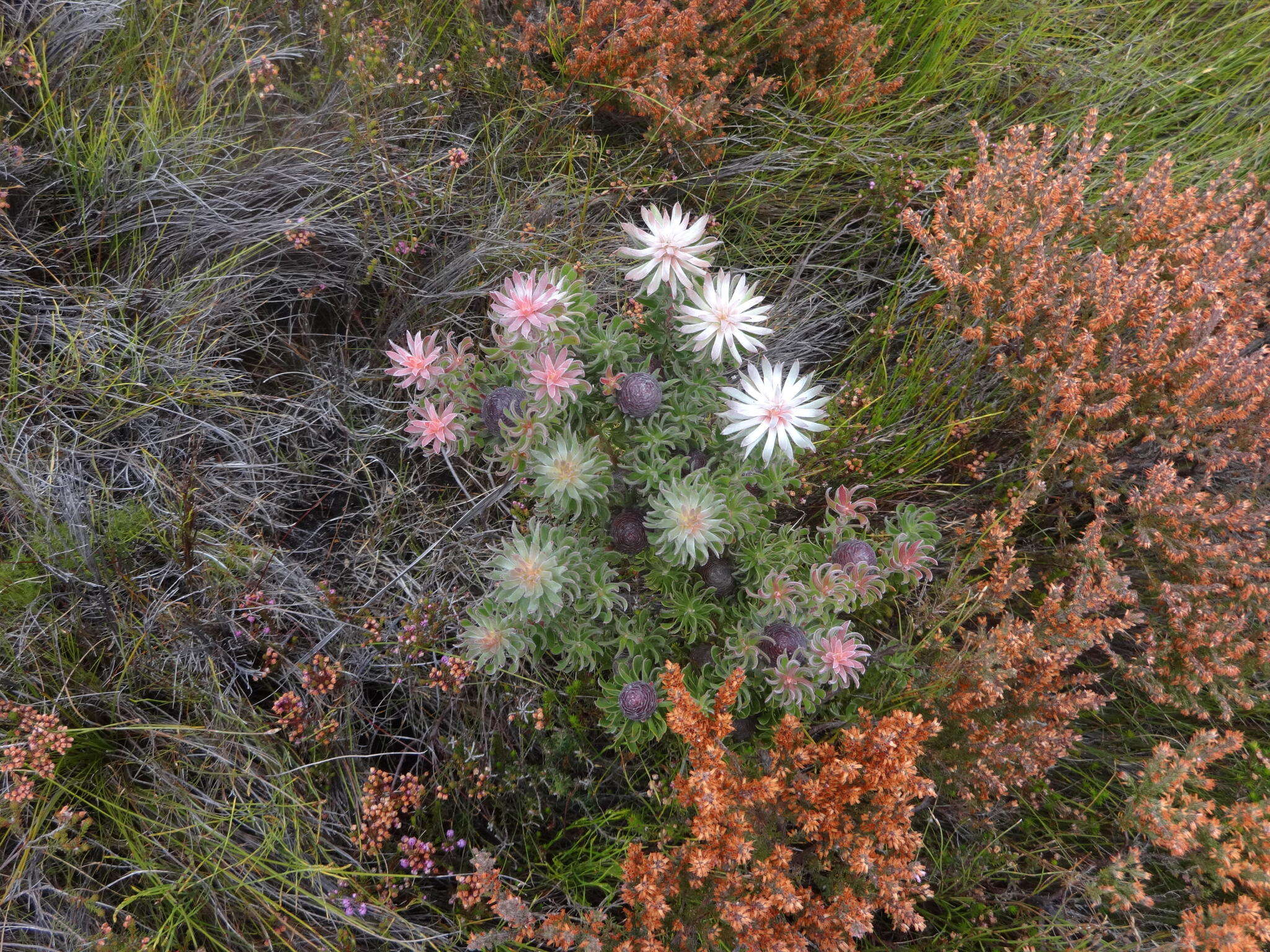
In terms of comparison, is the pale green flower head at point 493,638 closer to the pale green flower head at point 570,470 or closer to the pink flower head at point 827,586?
the pale green flower head at point 570,470

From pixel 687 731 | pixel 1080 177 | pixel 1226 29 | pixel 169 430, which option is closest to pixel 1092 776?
pixel 687 731

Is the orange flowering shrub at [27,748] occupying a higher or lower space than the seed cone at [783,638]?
lower

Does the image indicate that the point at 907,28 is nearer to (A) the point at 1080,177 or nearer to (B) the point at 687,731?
(A) the point at 1080,177

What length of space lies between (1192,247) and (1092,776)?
1963 mm

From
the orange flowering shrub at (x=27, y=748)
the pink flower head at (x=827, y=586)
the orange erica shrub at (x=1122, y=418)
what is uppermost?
the orange erica shrub at (x=1122, y=418)

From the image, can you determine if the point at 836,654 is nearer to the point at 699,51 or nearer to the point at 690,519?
the point at 690,519

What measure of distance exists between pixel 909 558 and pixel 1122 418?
1.27 meters

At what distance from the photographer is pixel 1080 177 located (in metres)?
2.96

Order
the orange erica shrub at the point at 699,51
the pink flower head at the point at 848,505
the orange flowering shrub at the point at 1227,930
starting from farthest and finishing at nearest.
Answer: the orange erica shrub at the point at 699,51 < the pink flower head at the point at 848,505 < the orange flowering shrub at the point at 1227,930

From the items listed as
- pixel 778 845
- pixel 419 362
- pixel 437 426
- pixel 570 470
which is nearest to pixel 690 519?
pixel 570 470

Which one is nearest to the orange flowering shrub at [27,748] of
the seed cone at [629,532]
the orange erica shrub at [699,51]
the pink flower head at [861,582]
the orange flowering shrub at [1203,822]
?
the seed cone at [629,532]

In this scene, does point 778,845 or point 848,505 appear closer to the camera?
point 778,845

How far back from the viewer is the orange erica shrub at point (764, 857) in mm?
1998

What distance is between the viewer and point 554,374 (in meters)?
1.86
